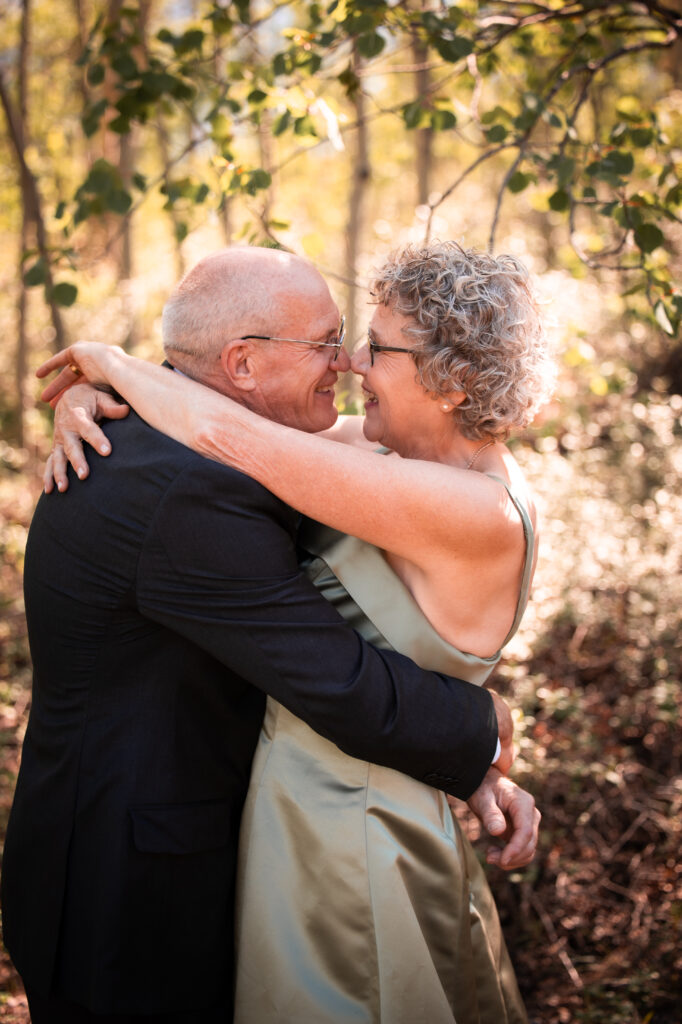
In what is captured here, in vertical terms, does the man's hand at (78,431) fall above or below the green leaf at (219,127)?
below

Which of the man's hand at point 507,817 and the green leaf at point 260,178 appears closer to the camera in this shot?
the man's hand at point 507,817

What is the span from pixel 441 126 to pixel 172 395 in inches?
85.1

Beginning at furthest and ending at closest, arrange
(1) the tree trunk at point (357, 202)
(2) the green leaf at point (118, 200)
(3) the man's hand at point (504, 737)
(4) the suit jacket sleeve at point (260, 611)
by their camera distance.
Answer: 1. (1) the tree trunk at point (357, 202)
2. (2) the green leaf at point (118, 200)
3. (3) the man's hand at point (504, 737)
4. (4) the suit jacket sleeve at point (260, 611)

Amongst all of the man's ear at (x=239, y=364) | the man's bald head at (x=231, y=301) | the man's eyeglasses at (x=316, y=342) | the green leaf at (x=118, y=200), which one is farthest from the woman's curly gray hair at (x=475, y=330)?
the green leaf at (x=118, y=200)

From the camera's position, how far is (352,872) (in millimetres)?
1894

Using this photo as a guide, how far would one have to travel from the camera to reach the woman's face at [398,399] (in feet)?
6.65

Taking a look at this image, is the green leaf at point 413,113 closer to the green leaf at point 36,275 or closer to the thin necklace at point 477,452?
the green leaf at point 36,275

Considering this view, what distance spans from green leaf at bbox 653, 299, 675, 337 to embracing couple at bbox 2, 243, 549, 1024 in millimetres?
875

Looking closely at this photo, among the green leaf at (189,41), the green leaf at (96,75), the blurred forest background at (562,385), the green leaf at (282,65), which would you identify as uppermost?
the green leaf at (189,41)

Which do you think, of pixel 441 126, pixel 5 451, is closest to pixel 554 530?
pixel 441 126

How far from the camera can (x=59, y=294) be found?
11.0 feet

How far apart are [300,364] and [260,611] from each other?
651 millimetres

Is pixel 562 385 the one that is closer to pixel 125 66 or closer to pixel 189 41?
pixel 189 41

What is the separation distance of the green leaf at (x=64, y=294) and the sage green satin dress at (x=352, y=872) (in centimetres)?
190
